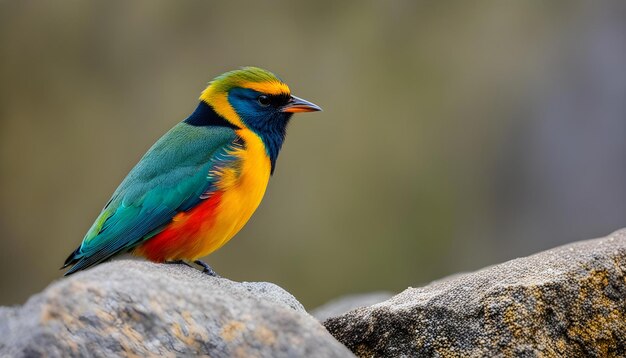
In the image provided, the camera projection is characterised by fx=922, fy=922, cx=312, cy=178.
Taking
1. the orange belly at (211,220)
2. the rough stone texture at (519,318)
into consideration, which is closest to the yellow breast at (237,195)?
the orange belly at (211,220)

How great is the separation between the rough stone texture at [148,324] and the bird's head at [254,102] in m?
2.25

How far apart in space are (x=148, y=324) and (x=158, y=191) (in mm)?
1916

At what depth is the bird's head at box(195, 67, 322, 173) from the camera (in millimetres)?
4805

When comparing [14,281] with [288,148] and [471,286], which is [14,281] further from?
[471,286]

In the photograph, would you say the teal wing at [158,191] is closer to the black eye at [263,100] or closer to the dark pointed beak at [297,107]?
the black eye at [263,100]

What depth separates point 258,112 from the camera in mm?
4820

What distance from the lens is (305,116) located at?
1054 centimetres

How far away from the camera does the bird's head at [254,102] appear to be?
480 centimetres

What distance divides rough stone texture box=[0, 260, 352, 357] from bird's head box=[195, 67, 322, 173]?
2246mm

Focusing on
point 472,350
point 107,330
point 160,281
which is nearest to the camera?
point 107,330

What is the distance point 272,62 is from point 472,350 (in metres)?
7.90

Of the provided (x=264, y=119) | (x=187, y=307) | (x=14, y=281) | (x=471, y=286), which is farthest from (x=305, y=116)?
(x=187, y=307)

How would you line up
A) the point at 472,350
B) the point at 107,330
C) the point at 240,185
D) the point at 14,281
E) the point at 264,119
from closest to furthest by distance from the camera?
the point at 107,330 → the point at 472,350 → the point at 240,185 → the point at 264,119 → the point at 14,281

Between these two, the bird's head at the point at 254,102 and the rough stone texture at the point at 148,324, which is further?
the bird's head at the point at 254,102
